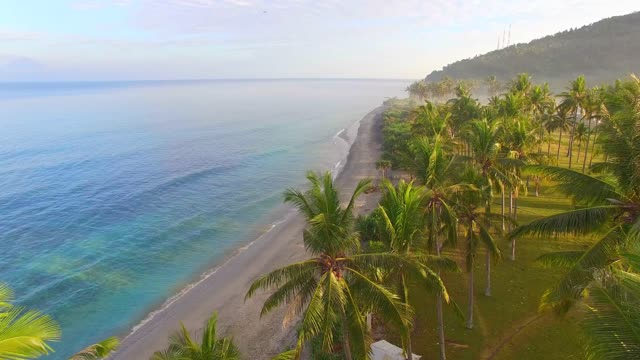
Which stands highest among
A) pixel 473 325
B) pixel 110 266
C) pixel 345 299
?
pixel 345 299

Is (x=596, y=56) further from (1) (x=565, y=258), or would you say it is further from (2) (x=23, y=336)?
(2) (x=23, y=336)

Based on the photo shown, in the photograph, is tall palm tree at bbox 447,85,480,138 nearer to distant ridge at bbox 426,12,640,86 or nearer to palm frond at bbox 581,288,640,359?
palm frond at bbox 581,288,640,359

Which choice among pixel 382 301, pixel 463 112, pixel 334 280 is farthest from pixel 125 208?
pixel 382 301

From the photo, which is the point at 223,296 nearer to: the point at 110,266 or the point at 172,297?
the point at 172,297

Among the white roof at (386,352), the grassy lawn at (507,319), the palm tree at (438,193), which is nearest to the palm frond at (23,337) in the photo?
the white roof at (386,352)

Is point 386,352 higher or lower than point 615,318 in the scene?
lower

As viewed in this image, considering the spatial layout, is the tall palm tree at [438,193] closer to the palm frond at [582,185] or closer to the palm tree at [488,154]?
the palm tree at [488,154]

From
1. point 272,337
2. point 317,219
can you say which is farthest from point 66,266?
point 317,219

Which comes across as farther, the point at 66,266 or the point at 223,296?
the point at 66,266
